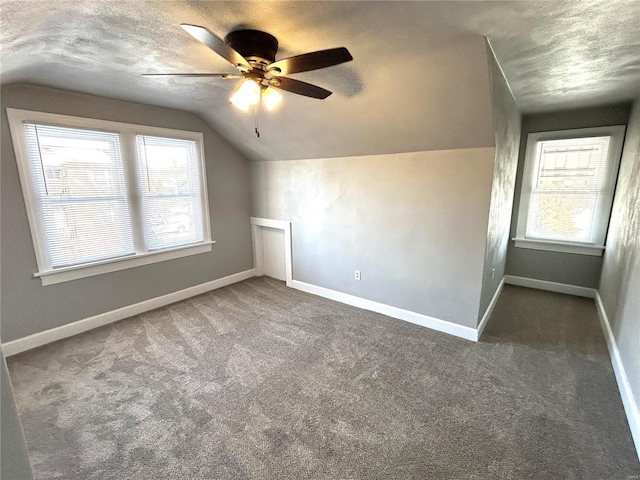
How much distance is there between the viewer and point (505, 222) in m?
3.87

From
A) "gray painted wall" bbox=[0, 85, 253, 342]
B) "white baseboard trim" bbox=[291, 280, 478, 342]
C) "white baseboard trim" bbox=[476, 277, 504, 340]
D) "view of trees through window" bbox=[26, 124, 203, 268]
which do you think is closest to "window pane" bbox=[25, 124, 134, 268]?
"view of trees through window" bbox=[26, 124, 203, 268]

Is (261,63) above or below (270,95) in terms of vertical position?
above

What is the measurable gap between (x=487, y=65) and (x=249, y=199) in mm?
3687

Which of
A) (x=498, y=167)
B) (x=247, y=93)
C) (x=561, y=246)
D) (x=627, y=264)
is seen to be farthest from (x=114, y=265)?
(x=561, y=246)

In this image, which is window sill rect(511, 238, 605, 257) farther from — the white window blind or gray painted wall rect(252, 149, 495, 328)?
gray painted wall rect(252, 149, 495, 328)

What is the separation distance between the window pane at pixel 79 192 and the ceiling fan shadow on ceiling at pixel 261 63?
6.02ft

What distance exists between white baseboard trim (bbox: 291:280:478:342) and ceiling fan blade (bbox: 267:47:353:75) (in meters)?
2.71

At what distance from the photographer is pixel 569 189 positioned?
4004mm

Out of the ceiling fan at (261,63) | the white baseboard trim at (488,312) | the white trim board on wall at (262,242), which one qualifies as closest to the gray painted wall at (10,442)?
the ceiling fan at (261,63)

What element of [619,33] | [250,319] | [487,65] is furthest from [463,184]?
[250,319]

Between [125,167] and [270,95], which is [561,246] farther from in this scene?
[125,167]

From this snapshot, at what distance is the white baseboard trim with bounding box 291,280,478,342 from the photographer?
10.0 feet

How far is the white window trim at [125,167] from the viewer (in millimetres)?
2672

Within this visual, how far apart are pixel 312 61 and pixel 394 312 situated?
2.80 m
